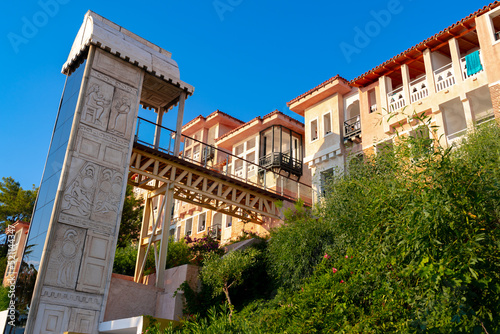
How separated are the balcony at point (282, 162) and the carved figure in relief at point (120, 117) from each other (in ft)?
38.3

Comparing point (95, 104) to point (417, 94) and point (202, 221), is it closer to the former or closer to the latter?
point (417, 94)

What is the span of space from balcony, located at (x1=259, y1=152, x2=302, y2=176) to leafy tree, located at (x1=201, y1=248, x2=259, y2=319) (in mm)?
10291

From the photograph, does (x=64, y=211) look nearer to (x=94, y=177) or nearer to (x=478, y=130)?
(x=94, y=177)

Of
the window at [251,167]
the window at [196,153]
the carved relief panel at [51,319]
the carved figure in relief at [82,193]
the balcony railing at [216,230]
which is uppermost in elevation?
the window at [196,153]

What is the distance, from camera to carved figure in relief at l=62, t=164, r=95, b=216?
599 inches

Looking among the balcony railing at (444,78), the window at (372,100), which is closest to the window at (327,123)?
the window at (372,100)

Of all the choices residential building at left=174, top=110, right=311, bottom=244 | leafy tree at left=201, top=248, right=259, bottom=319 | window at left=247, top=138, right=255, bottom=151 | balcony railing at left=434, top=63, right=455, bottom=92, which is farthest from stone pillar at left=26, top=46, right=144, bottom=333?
window at left=247, top=138, right=255, bottom=151

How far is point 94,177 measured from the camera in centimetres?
1600

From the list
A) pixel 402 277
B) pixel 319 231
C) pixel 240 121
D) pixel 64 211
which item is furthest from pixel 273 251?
pixel 240 121

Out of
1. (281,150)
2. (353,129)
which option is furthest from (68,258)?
(281,150)

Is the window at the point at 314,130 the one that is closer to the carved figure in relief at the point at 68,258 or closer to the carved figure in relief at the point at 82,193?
the carved figure in relief at the point at 82,193

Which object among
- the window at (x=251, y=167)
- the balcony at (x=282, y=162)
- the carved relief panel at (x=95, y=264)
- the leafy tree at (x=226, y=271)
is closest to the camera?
the carved relief panel at (x=95, y=264)

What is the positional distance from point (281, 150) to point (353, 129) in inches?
225

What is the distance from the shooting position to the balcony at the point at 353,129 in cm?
2208
